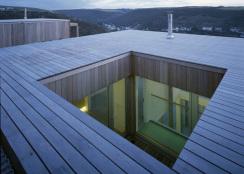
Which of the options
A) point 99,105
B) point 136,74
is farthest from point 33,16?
point 136,74

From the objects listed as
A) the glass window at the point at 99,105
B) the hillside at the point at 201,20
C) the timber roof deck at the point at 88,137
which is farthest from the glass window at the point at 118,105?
the hillside at the point at 201,20

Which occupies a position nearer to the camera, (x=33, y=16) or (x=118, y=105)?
(x=118, y=105)

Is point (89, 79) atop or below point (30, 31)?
below

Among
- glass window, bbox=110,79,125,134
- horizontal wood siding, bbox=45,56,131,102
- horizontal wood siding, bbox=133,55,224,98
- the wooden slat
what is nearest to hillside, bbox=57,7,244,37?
glass window, bbox=110,79,125,134

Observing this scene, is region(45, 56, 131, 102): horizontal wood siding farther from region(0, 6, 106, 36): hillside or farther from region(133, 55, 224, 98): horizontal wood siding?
region(0, 6, 106, 36): hillside

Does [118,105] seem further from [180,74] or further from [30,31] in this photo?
[30,31]

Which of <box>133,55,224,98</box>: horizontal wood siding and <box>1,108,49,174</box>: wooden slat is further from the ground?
<box>133,55,224,98</box>: horizontal wood siding

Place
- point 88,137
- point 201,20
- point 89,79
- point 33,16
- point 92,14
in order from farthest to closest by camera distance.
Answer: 1. point 92,14
2. point 33,16
3. point 201,20
4. point 89,79
5. point 88,137
